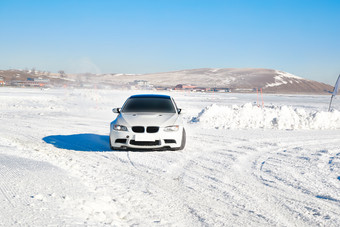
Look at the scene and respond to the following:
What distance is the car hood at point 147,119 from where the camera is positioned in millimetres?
8156

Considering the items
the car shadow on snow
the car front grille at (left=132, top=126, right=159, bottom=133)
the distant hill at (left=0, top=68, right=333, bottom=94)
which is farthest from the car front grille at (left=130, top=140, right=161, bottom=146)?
the distant hill at (left=0, top=68, right=333, bottom=94)

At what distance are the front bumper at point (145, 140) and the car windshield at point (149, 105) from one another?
4.04ft

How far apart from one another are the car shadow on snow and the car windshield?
1223 mm

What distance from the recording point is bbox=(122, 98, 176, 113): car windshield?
30.5ft

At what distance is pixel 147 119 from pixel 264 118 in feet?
27.0

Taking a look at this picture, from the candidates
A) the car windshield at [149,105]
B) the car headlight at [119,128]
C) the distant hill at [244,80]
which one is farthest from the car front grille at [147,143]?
the distant hill at [244,80]

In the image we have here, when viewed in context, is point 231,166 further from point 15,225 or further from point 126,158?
point 15,225

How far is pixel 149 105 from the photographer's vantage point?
9539mm

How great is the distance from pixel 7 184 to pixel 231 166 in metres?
4.12

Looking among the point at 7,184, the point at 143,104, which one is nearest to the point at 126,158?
the point at 143,104

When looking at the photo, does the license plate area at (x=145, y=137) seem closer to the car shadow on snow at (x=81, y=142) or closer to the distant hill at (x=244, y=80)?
the car shadow on snow at (x=81, y=142)

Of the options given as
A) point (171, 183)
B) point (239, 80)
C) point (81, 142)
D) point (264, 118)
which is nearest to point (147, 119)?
point (81, 142)

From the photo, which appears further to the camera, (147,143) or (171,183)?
(147,143)

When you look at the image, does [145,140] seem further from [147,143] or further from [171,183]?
[171,183]
